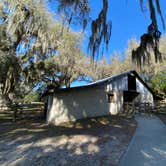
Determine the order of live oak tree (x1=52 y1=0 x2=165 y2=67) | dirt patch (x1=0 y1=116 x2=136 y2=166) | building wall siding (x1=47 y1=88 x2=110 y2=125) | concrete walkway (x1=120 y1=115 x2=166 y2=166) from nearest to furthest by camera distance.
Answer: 1. live oak tree (x1=52 y1=0 x2=165 y2=67)
2. concrete walkway (x1=120 y1=115 x2=166 y2=166)
3. dirt patch (x1=0 y1=116 x2=136 y2=166)
4. building wall siding (x1=47 y1=88 x2=110 y2=125)

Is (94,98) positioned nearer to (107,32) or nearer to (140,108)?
(140,108)

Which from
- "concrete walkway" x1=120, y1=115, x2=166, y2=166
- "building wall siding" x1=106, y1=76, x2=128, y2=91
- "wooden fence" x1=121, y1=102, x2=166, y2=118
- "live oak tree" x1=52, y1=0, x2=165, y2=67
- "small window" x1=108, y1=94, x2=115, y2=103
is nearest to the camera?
"live oak tree" x1=52, y1=0, x2=165, y2=67

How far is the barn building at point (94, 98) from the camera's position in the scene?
46.1 ft

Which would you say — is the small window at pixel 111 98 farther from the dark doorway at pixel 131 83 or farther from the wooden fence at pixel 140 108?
the dark doorway at pixel 131 83

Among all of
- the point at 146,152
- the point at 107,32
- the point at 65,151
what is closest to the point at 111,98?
the point at 146,152

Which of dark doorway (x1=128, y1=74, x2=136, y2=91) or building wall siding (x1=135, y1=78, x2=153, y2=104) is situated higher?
dark doorway (x1=128, y1=74, x2=136, y2=91)

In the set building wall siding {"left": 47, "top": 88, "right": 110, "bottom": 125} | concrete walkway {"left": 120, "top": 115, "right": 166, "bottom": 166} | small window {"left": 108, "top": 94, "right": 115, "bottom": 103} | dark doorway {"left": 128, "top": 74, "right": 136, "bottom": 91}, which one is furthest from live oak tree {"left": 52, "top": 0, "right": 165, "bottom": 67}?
dark doorway {"left": 128, "top": 74, "right": 136, "bottom": 91}

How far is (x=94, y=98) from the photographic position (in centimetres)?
1608

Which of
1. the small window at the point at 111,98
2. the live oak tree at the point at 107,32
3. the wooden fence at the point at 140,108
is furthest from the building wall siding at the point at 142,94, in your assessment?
the live oak tree at the point at 107,32

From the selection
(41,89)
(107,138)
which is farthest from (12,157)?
(41,89)

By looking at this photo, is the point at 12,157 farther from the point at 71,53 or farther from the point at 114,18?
the point at 71,53

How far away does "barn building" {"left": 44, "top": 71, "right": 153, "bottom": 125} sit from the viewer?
1405 cm

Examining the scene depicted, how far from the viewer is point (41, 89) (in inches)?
886

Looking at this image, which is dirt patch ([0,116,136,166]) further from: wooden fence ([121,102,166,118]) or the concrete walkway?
wooden fence ([121,102,166,118])
